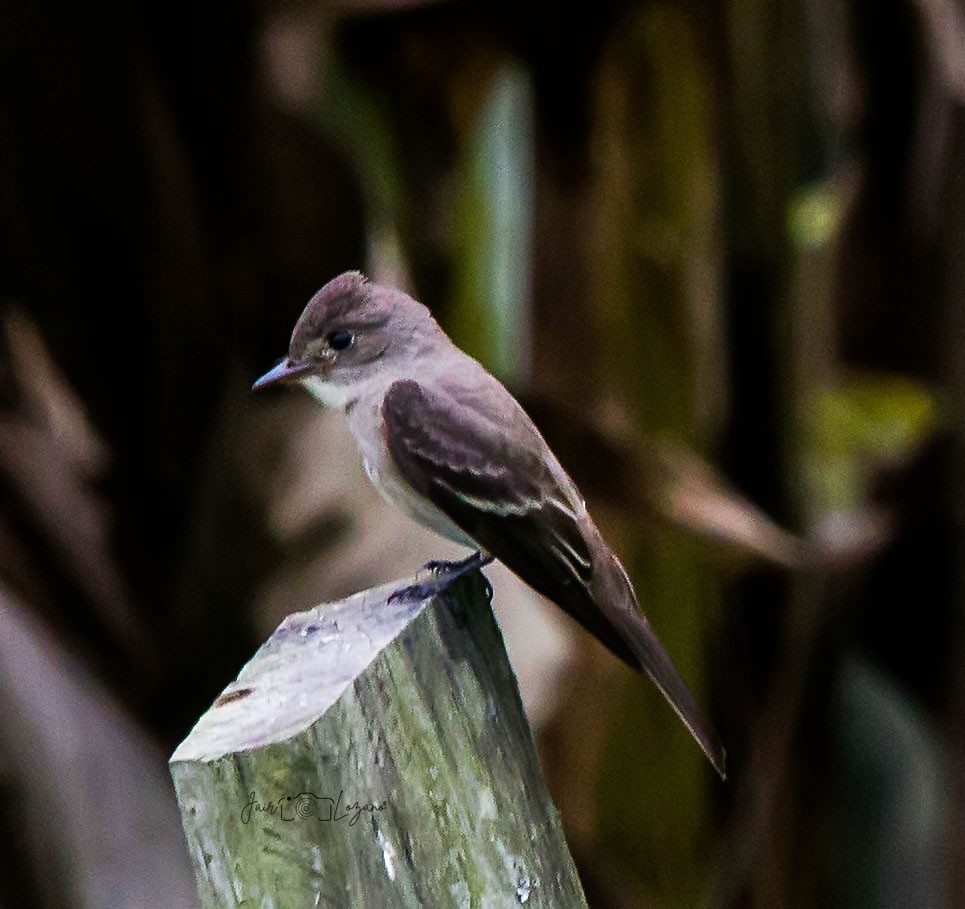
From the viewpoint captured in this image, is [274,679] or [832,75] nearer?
[274,679]

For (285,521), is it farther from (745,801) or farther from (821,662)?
(821,662)

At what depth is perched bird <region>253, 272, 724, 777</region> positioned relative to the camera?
223cm

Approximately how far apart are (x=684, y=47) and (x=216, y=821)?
Answer: 327 centimetres

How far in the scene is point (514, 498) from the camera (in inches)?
90.3

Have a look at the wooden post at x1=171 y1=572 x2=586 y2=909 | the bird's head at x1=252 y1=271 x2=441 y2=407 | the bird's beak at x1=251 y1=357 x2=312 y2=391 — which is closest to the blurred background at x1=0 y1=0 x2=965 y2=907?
the bird's head at x1=252 y1=271 x2=441 y2=407

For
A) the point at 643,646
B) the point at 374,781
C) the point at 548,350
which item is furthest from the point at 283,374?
the point at 548,350

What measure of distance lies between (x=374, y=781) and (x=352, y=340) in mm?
1270

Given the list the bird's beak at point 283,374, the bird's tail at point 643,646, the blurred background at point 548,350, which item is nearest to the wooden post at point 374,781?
the bird's tail at point 643,646

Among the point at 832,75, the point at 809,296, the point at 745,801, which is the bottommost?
the point at 745,801

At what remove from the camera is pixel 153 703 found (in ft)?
12.6

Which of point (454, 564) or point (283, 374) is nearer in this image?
point (454, 564)

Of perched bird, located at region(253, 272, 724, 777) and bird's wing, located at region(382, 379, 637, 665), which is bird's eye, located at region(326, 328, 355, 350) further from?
bird's wing, located at region(382, 379, 637, 665)

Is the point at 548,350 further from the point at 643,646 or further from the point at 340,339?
the point at 643,646

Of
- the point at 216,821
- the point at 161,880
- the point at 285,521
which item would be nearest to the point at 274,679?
the point at 216,821
